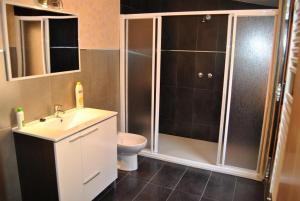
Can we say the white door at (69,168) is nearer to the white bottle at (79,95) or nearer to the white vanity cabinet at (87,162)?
the white vanity cabinet at (87,162)

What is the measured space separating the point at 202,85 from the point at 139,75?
3.57 feet

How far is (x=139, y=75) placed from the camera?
3129 mm

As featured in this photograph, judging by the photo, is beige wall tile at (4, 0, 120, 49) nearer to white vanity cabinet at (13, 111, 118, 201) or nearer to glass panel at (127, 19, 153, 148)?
glass panel at (127, 19, 153, 148)

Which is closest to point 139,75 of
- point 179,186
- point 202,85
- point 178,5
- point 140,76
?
point 140,76

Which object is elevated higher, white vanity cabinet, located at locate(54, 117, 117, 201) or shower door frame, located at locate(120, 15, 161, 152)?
shower door frame, located at locate(120, 15, 161, 152)

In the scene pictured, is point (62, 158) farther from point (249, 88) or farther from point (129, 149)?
point (249, 88)

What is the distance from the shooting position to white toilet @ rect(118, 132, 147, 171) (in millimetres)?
2658

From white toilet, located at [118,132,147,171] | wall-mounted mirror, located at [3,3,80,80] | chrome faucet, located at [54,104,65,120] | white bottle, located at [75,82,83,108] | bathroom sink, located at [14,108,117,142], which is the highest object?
wall-mounted mirror, located at [3,3,80,80]

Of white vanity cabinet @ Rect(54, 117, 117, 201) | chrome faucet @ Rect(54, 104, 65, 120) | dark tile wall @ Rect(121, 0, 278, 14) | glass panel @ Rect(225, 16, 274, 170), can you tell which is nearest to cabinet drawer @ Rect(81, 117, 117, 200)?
white vanity cabinet @ Rect(54, 117, 117, 201)

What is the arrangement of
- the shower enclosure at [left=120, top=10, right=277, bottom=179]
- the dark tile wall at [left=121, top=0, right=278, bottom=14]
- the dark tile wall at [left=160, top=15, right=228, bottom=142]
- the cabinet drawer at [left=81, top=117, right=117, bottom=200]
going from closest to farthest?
→ the cabinet drawer at [left=81, top=117, right=117, bottom=200], the shower enclosure at [left=120, top=10, right=277, bottom=179], the dark tile wall at [left=121, top=0, right=278, bottom=14], the dark tile wall at [left=160, top=15, right=228, bottom=142]

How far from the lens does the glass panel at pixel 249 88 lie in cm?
246

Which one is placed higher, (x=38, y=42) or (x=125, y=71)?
(x=38, y=42)

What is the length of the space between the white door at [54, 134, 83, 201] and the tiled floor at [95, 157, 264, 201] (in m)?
0.49

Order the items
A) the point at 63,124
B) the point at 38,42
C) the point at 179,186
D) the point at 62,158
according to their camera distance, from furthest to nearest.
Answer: the point at 179,186, the point at 63,124, the point at 38,42, the point at 62,158
